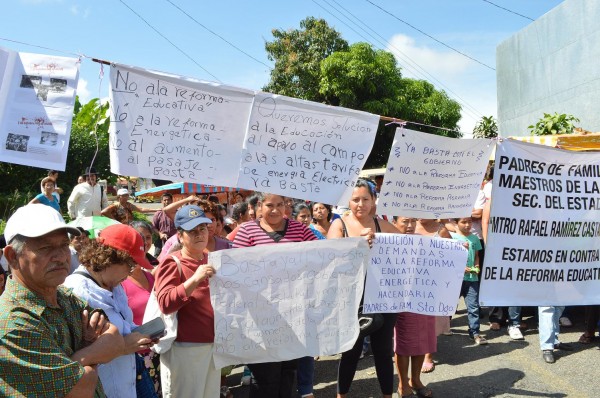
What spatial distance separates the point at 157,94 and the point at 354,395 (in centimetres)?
335

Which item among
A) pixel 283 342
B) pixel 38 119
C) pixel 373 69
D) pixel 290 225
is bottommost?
pixel 283 342

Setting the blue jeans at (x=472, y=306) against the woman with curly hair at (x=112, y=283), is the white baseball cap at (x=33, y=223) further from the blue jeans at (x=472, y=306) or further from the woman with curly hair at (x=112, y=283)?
the blue jeans at (x=472, y=306)

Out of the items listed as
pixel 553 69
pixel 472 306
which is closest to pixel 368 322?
pixel 472 306

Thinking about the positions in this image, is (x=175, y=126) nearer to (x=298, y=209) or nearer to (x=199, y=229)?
(x=199, y=229)

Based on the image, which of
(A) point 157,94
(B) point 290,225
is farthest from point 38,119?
(B) point 290,225

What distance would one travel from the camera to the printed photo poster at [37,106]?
10.5ft

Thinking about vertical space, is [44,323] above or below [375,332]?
above

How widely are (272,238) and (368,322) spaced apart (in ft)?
3.28

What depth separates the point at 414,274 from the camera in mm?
4223

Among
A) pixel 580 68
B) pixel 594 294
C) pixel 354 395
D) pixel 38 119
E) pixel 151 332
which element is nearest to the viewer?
pixel 151 332

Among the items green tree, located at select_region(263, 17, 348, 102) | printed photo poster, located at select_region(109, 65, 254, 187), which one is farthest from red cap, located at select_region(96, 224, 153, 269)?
green tree, located at select_region(263, 17, 348, 102)

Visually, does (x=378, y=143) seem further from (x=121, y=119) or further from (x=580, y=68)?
(x=121, y=119)

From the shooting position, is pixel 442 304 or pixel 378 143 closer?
pixel 442 304

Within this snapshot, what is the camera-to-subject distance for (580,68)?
14.7 m
